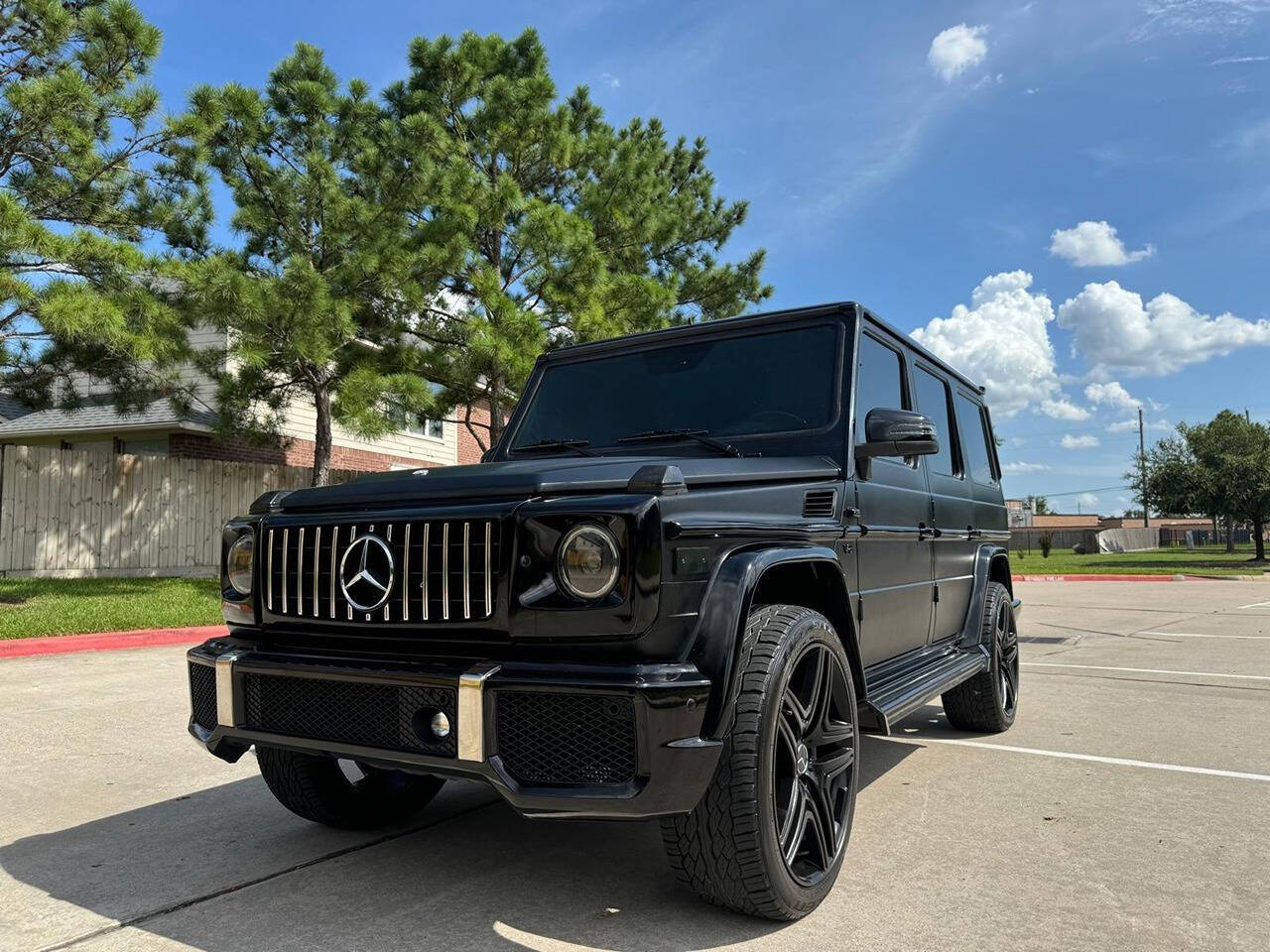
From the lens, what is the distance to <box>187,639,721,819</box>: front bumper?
2293mm

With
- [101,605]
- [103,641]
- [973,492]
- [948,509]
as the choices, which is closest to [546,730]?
[948,509]

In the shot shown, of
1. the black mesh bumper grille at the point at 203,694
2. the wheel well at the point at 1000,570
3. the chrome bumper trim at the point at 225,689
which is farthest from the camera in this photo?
the wheel well at the point at 1000,570

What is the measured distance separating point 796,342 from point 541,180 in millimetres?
17557

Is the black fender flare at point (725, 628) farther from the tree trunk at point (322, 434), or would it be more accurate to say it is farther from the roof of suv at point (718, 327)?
the tree trunk at point (322, 434)

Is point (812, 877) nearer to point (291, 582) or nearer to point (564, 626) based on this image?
point (564, 626)

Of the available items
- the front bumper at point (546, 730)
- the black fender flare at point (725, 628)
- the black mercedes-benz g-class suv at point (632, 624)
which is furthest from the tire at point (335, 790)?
the black fender flare at point (725, 628)

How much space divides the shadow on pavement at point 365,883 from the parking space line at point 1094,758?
5.36 ft

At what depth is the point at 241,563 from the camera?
318cm

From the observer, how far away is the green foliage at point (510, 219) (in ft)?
52.1

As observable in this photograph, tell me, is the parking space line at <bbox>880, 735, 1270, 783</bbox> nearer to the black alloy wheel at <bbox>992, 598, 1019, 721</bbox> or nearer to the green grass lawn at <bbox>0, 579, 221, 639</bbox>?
the black alloy wheel at <bbox>992, 598, 1019, 721</bbox>

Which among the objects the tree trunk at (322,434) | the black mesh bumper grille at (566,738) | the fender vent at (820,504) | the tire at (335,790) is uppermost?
the tree trunk at (322,434)

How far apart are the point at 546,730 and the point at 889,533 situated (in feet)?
6.52

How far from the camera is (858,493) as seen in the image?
11.6ft

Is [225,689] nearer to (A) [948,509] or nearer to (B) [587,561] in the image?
→ (B) [587,561]
